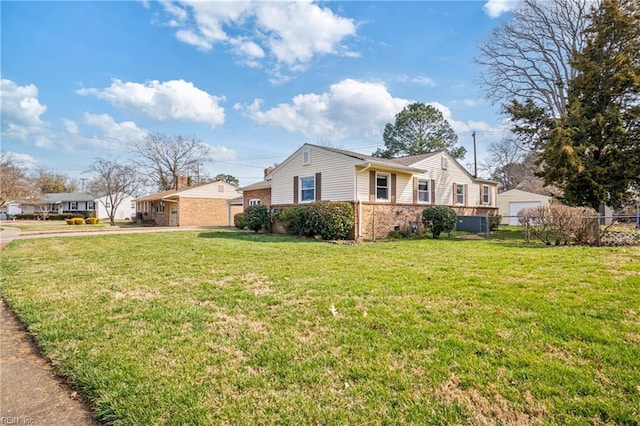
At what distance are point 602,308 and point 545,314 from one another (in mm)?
787

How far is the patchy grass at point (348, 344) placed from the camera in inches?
84.4

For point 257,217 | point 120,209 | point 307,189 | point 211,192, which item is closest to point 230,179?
point 120,209

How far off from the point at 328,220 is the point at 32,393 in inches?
435

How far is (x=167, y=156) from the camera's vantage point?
38969 mm

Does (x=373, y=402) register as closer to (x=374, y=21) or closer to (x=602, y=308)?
(x=602, y=308)

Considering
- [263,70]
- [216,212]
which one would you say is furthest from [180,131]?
[263,70]

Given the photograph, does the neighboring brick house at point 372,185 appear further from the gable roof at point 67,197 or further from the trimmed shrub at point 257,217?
the gable roof at point 67,197

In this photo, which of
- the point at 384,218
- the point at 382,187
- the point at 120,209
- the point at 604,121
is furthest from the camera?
the point at 120,209

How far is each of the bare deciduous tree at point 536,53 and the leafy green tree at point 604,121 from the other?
144 inches

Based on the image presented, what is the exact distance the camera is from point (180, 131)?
124 ft

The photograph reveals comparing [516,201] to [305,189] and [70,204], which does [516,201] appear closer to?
[305,189]

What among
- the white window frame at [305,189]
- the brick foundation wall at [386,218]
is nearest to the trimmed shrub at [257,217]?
the white window frame at [305,189]

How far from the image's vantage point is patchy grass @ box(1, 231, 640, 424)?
7.04 ft

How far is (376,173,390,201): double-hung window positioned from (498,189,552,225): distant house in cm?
1611
